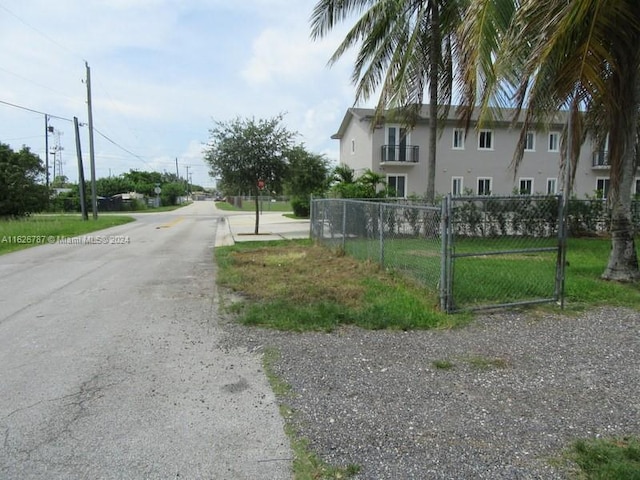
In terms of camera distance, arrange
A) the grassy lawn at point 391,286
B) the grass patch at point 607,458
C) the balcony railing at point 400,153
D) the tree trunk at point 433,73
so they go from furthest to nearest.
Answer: the balcony railing at point 400,153 → the tree trunk at point 433,73 → the grassy lawn at point 391,286 → the grass patch at point 607,458

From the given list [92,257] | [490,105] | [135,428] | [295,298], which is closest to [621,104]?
[490,105]

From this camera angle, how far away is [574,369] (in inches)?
163

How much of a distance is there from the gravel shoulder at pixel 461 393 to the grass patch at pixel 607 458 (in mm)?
105

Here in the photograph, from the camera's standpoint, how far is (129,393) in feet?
12.2

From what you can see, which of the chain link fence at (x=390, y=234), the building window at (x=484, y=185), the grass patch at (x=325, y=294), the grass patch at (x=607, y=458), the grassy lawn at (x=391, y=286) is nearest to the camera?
the grass patch at (x=607, y=458)

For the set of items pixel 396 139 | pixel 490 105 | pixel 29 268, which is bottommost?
pixel 29 268

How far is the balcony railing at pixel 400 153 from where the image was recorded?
25891mm

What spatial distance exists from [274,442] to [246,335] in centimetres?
231

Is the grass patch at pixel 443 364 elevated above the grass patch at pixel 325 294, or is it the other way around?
the grass patch at pixel 325 294

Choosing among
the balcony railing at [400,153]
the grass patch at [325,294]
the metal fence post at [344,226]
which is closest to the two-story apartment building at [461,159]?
the balcony railing at [400,153]

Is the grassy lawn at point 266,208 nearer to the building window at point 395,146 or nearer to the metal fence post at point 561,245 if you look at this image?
the building window at point 395,146

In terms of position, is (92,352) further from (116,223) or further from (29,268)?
(116,223)

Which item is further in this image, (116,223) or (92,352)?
(116,223)

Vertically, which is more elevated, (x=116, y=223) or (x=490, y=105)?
(x=490, y=105)
